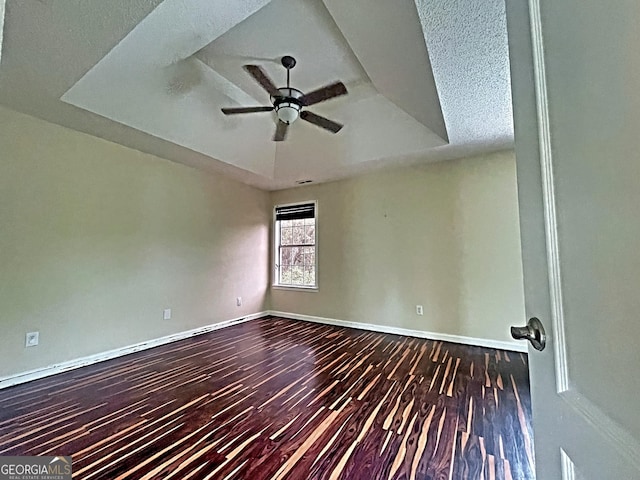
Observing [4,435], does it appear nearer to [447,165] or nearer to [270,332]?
[270,332]

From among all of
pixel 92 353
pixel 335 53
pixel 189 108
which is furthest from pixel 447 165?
pixel 92 353

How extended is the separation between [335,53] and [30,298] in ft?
11.8

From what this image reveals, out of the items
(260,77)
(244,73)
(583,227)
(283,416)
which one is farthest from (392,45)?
(283,416)

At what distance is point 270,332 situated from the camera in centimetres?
437

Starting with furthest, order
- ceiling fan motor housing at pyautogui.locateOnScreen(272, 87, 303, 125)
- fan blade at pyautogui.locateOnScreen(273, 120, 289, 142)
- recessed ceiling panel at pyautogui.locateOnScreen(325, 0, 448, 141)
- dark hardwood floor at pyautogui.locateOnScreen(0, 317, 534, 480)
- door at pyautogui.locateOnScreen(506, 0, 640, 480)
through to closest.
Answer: fan blade at pyautogui.locateOnScreen(273, 120, 289, 142)
ceiling fan motor housing at pyautogui.locateOnScreen(272, 87, 303, 125)
recessed ceiling panel at pyautogui.locateOnScreen(325, 0, 448, 141)
dark hardwood floor at pyautogui.locateOnScreen(0, 317, 534, 480)
door at pyautogui.locateOnScreen(506, 0, 640, 480)

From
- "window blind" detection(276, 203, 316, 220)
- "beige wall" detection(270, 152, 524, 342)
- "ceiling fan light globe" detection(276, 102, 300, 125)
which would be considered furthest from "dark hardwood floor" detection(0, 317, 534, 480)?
"window blind" detection(276, 203, 316, 220)

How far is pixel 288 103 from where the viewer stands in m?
2.54

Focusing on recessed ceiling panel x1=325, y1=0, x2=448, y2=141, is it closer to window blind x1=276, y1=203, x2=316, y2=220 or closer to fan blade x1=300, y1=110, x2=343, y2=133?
fan blade x1=300, y1=110, x2=343, y2=133

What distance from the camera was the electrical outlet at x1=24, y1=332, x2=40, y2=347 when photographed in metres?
2.77

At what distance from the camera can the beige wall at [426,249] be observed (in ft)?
12.1

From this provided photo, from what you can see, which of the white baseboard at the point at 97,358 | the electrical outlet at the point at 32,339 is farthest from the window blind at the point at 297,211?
the electrical outlet at the point at 32,339

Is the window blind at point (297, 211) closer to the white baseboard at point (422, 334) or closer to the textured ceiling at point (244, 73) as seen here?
the textured ceiling at point (244, 73)

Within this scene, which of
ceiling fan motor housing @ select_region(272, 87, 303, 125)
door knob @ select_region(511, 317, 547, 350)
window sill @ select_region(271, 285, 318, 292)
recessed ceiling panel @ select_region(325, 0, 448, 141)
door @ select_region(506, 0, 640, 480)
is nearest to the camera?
door @ select_region(506, 0, 640, 480)

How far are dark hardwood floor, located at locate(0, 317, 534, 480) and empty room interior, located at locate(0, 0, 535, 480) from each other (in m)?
0.02
